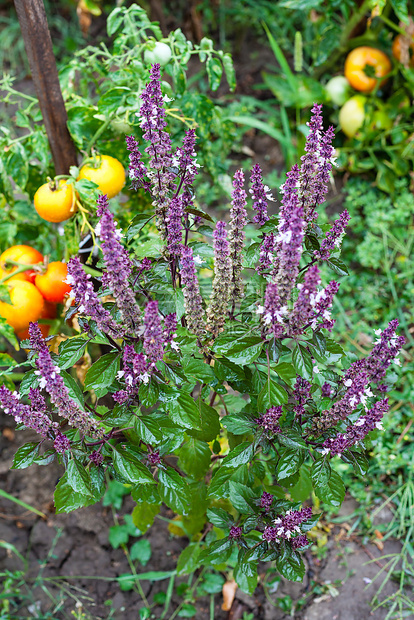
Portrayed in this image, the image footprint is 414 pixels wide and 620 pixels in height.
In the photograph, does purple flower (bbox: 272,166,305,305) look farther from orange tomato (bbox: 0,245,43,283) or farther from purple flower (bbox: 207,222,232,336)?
orange tomato (bbox: 0,245,43,283)

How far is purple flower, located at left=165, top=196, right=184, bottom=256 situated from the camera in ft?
3.40

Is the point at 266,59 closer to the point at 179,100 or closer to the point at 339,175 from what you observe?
the point at 339,175

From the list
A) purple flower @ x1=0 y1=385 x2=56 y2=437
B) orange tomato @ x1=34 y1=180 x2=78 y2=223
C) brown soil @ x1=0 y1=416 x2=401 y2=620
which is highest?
orange tomato @ x1=34 y1=180 x2=78 y2=223

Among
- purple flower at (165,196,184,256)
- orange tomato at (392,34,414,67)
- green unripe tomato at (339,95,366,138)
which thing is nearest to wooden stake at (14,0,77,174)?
purple flower at (165,196,184,256)

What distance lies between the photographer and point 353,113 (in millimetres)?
2715

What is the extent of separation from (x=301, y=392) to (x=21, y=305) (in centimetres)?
99

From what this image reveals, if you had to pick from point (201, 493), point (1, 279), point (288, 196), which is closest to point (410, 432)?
point (201, 493)

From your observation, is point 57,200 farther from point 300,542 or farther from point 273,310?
point 300,542

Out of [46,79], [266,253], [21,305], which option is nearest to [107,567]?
[21,305]

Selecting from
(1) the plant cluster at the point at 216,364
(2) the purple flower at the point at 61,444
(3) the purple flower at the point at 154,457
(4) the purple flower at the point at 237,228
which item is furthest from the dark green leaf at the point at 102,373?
(4) the purple flower at the point at 237,228

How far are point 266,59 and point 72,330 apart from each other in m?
2.60

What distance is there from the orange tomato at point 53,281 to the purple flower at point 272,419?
34.7 inches

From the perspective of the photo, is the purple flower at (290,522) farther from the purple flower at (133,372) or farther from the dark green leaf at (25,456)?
the dark green leaf at (25,456)

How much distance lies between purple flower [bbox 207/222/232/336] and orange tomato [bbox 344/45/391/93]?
2.10m
